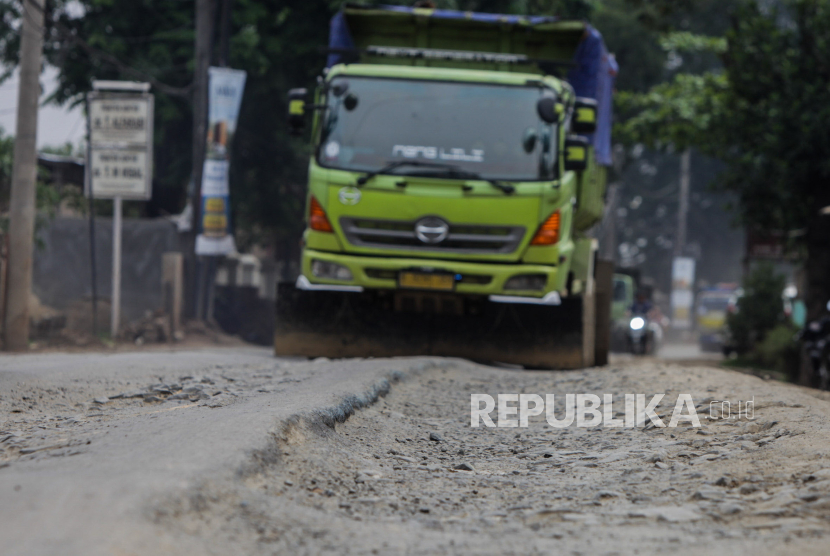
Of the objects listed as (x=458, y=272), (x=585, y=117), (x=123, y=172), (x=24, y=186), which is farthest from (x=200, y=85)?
(x=458, y=272)

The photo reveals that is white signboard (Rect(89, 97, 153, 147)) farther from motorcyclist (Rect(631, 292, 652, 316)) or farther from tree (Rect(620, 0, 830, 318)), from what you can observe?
motorcyclist (Rect(631, 292, 652, 316))

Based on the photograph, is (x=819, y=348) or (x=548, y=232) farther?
(x=819, y=348)

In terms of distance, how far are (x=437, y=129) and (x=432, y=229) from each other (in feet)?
3.14

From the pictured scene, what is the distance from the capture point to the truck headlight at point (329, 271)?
29.9 feet


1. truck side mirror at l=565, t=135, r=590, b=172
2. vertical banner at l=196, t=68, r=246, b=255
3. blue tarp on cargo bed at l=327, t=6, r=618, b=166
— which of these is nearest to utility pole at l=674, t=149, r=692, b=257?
vertical banner at l=196, t=68, r=246, b=255

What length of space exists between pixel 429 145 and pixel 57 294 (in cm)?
1312

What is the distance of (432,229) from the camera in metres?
8.89

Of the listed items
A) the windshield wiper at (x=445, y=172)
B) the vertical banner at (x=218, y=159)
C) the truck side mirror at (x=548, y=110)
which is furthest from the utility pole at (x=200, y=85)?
the truck side mirror at (x=548, y=110)

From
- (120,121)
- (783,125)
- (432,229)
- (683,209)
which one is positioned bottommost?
(683,209)

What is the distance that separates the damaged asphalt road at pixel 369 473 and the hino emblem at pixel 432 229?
2.00 m

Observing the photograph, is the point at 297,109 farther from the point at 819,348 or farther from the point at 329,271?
the point at 819,348

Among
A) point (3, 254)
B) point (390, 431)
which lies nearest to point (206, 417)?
point (390, 431)

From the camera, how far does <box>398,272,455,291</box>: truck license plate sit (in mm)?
8961

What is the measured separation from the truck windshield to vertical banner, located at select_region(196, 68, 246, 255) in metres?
10.7
